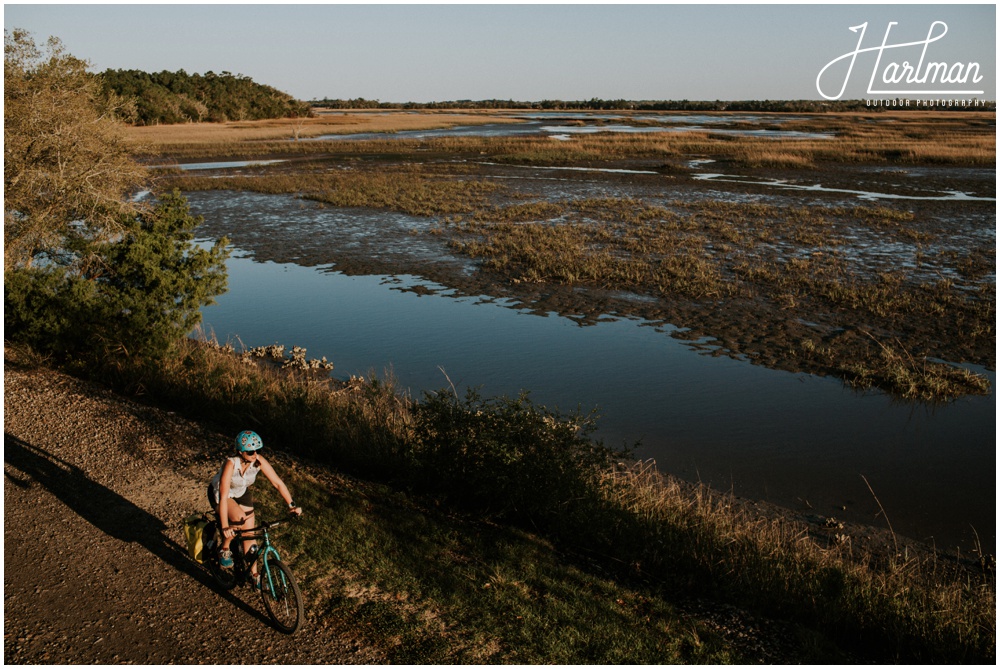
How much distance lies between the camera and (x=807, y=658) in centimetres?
677

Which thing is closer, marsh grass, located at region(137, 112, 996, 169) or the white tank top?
the white tank top

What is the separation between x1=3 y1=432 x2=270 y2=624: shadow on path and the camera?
25.4ft

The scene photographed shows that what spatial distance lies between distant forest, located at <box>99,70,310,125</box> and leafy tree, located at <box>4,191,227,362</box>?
8298 centimetres

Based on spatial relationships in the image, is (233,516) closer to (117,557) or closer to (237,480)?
(237,480)

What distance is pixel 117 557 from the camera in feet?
25.3

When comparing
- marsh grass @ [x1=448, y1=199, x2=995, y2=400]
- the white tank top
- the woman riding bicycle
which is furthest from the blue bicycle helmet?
marsh grass @ [x1=448, y1=199, x2=995, y2=400]

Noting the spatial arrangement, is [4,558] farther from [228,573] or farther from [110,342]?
[110,342]

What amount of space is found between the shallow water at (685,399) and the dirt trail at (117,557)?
5657 millimetres

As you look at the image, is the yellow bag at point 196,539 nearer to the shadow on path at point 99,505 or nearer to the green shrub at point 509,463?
the shadow on path at point 99,505

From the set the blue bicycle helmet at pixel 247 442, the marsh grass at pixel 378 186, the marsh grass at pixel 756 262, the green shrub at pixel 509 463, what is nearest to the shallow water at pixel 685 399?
the marsh grass at pixel 756 262

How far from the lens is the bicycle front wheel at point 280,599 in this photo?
6559 mm

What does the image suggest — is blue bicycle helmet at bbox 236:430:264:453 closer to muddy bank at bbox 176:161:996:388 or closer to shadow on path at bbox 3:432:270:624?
shadow on path at bbox 3:432:270:624

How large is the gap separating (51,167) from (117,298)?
3257mm

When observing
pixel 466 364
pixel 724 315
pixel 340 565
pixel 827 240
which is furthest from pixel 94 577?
pixel 827 240
